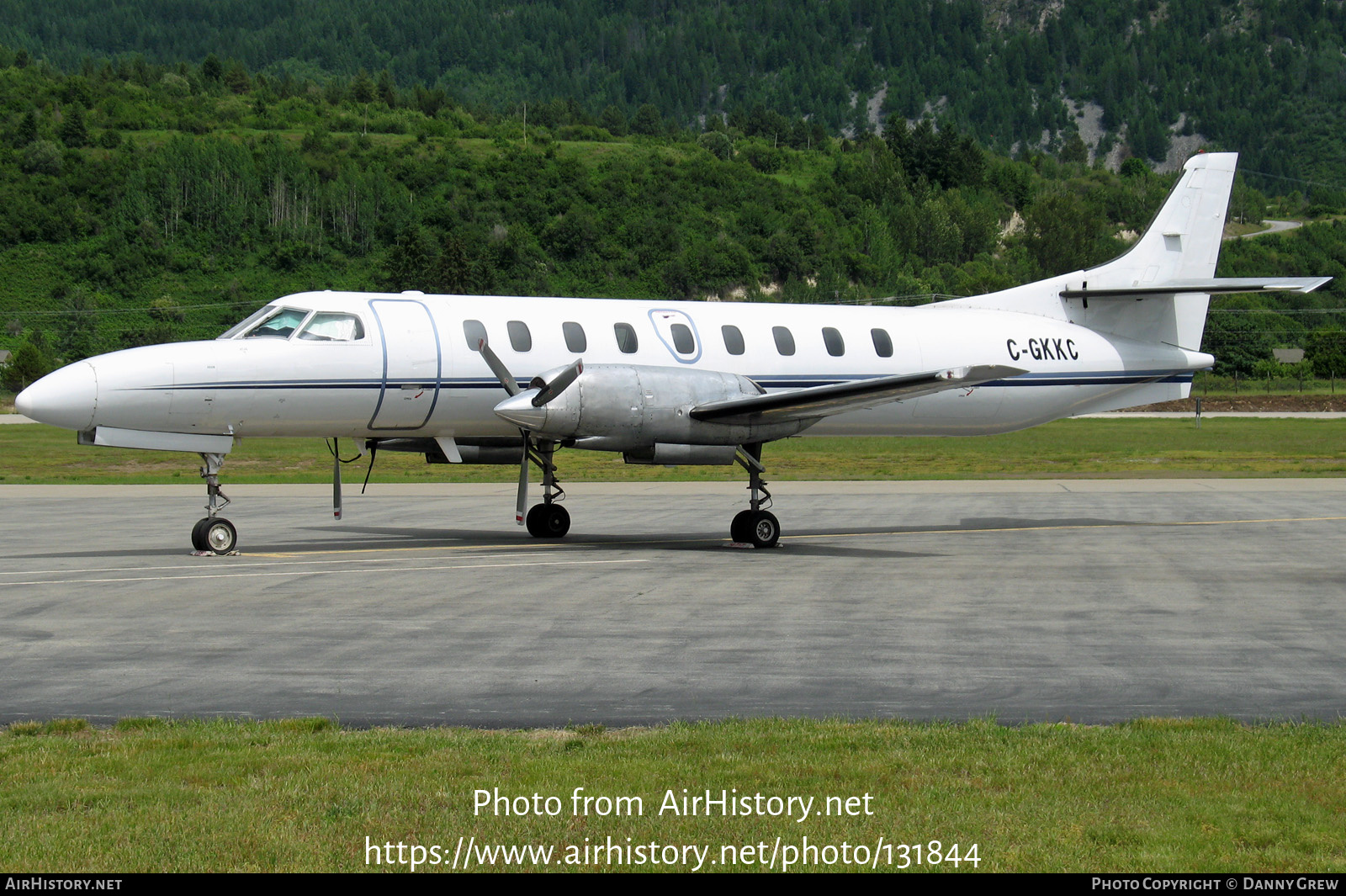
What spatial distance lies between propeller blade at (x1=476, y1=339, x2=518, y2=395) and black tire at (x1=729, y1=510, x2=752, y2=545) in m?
3.86

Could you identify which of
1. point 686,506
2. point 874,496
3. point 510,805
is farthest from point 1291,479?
point 510,805

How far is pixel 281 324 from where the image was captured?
19.1 meters

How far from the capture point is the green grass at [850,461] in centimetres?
3975

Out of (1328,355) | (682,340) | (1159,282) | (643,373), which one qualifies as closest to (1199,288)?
(1159,282)

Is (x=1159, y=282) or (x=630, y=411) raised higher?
(x=1159, y=282)

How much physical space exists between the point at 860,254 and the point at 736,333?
129598 mm

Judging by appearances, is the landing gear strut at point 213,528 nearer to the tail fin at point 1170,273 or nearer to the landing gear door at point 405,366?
the landing gear door at point 405,366

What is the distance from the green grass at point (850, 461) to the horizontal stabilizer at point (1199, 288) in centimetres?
1479

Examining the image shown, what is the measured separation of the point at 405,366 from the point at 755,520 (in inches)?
219

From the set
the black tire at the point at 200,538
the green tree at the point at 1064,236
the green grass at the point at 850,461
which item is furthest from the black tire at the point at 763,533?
the green tree at the point at 1064,236

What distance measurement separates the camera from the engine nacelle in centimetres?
1831

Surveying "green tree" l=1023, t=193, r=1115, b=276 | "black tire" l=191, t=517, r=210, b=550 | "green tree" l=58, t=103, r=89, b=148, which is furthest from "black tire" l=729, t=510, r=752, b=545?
"green tree" l=58, t=103, r=89, b=148

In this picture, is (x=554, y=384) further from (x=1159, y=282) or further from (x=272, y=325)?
(x=1159, y=282)

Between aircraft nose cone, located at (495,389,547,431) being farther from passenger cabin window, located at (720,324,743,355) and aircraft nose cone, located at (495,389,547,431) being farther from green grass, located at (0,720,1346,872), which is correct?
green grass, located at (0,720,1346,872)
